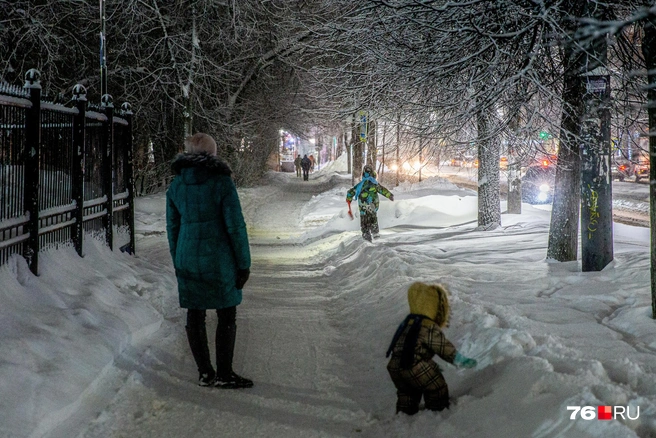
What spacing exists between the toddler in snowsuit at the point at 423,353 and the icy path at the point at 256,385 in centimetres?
47

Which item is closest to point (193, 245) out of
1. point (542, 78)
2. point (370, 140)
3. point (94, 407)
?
point (94, 407)

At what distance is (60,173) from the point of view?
756 centimetres

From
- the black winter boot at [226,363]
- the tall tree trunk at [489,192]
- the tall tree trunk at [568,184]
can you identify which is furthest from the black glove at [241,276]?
→ the tall tree trunk at [489,192]

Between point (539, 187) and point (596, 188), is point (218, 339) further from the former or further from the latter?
point (539, 187)

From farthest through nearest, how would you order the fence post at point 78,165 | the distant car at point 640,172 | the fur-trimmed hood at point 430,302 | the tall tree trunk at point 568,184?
the distant car at point 640,172, the tall tree trunk at point 568,184, the fence post at point 78,165, the fur-trimmed hood at point 430,302

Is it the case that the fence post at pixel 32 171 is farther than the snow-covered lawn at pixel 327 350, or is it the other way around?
the fence post at pixel 32 171

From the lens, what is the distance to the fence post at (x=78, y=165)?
786cm

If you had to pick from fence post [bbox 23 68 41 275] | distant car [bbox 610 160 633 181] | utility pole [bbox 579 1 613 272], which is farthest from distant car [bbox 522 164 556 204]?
fence post [bbox 23 68 41 275]

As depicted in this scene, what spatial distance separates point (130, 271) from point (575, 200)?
6.25m

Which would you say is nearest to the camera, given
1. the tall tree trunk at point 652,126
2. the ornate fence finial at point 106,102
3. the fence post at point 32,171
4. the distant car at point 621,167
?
the tall tree trunk at point 652,126

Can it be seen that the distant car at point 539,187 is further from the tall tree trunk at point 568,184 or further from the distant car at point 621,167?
the tall tree trunk at point 568,184

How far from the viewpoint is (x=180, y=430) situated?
13.8ft

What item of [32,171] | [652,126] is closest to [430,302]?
[652,126]

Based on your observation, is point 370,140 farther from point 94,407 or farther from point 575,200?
point 94,407
